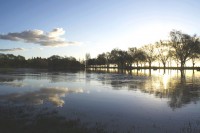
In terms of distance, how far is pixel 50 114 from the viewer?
1490cm

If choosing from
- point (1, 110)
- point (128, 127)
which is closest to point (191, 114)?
point (128, 127)

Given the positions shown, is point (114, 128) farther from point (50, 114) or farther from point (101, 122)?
point (50, 114)

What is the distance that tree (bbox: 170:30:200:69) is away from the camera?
113375 millimetres

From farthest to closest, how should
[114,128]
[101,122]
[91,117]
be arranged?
[91,117] < [101,122] < [114,128]

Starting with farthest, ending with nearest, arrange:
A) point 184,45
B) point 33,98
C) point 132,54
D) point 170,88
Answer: point 132,54 < point 184,45 < point 170,88 < point 33,98

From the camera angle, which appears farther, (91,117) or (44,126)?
(91,117)

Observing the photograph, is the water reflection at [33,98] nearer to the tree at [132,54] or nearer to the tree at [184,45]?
the tree at [184,45]

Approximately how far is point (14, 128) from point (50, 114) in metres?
3.52

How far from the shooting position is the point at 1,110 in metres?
15.9

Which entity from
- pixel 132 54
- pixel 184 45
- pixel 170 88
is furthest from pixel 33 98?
pixel 132 54

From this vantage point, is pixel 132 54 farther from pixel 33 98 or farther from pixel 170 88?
pixel 33 98

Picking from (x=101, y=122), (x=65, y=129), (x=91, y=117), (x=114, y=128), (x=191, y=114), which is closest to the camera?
(x=65, y=129)

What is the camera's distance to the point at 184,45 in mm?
114750

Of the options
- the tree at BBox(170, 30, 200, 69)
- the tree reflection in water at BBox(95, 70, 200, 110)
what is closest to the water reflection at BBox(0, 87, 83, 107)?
the tree reflection in water at BBox(95, 70, 200, 110)
